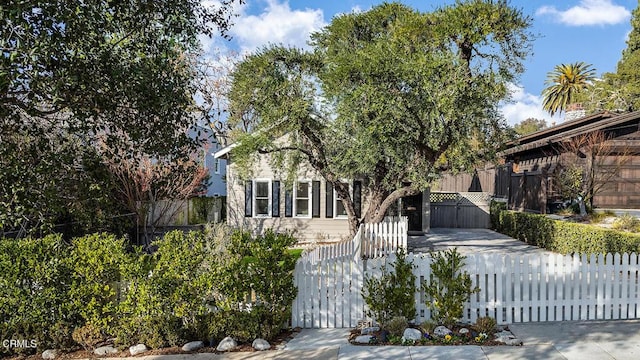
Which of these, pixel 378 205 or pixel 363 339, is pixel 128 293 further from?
pixel 378 205

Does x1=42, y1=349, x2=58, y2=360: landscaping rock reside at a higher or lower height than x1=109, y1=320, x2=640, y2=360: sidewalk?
lower

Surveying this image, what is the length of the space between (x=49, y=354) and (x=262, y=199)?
11501 millimetres

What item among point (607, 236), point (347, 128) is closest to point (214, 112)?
point (347, 128)

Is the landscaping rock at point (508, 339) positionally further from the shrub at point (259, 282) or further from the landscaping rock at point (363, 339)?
the shrub at point (259, 282)

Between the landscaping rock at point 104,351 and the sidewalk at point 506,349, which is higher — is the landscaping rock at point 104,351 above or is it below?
below

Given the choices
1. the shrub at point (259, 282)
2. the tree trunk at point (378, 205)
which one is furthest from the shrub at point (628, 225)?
the shrub at point (259, 282)

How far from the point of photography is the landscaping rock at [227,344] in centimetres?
538

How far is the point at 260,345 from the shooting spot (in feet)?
17.7

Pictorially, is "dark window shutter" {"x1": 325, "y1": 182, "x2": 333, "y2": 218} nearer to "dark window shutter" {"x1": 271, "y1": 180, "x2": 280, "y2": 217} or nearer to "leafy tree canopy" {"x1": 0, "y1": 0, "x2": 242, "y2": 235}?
"dark window shutter" {"x1": 271, "y1": 180, "x2": 280, "y2": 217}

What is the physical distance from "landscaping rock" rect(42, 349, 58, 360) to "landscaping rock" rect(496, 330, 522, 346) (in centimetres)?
559

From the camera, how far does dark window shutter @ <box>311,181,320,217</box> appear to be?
16.5 m

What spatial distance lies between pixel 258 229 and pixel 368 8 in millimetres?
9639

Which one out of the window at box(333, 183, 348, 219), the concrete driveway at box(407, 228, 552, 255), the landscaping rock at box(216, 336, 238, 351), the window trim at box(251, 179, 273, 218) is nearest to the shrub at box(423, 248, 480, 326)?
the landscaping rock at box(216, 336, 238, 351)

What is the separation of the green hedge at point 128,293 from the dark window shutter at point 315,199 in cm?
1066
